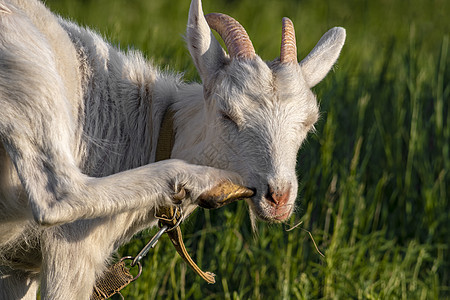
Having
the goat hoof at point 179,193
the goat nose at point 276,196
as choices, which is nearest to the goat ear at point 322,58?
the goat nose at point 276,196

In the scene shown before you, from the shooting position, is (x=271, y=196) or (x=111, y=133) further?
(x=111, y=133)

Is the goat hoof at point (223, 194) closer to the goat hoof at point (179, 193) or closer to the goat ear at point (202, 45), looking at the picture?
the goat hoof at point (179, 193)

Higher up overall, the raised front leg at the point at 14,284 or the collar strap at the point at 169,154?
the collar strap at the point at 169,154

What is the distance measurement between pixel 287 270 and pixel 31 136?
2.15 m

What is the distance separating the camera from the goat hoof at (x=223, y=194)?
2.96 metres

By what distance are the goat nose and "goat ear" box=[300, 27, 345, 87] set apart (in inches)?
28.9

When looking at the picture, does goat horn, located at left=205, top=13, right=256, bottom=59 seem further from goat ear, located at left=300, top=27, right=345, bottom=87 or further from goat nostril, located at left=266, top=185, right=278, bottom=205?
goat nostril, located at left=266, top=185, right=278, bottom=205

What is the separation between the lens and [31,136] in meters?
2.90

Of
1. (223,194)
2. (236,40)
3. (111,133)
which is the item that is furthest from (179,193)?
(236,40)

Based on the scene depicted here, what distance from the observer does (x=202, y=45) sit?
3.29 metres

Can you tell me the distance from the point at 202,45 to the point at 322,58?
0.70 meters

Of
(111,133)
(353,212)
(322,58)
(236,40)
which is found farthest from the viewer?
(353,212)

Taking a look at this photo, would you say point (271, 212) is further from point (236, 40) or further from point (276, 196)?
point (236, 40)

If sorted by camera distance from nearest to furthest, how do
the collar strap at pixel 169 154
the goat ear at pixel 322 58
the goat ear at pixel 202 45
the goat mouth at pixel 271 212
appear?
the goat mouth at pixel 271 212 → the goat ear at pixel 202 45 → the collar strap at pixel 169 154 → the goat ear at pixel 322 58
